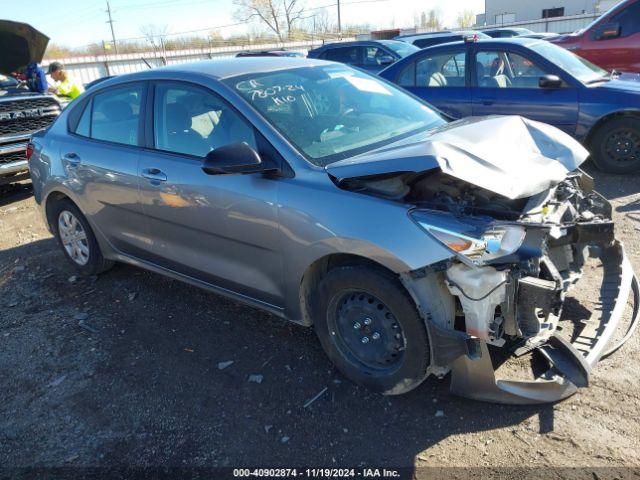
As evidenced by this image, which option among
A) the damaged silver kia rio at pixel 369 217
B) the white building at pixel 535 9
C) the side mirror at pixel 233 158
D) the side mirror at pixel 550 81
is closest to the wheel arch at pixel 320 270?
the damaged silver kia rio at pixel 369 217

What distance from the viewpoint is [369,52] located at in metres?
12.3

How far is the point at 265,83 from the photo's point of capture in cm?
347

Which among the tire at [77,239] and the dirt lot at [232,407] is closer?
the dirt lot at [232,407]

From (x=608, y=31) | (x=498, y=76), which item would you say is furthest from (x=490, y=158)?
(x=608, y=31)

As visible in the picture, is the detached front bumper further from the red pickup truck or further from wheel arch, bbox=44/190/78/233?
the red pickup truck

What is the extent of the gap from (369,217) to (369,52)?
10685 mm

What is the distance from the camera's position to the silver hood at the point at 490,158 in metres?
2.58

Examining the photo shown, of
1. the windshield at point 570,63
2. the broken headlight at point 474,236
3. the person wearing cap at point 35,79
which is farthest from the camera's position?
the person wearing cap at point 35,79

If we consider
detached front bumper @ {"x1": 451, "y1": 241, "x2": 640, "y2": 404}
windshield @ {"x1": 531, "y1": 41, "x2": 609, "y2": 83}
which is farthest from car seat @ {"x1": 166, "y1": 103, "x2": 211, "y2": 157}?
windshield @ {"x1": 531, "y1": 41, "x2": 609, "y2": 83}

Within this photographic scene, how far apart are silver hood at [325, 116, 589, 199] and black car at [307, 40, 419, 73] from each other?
8.76 meters

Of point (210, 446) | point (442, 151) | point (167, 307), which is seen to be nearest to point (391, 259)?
point (442, 151)

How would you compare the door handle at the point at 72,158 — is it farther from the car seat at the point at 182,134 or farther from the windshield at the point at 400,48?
the windshield at the point at 400,48

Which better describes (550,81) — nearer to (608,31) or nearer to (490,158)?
(608,31)

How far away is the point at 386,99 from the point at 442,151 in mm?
1358
